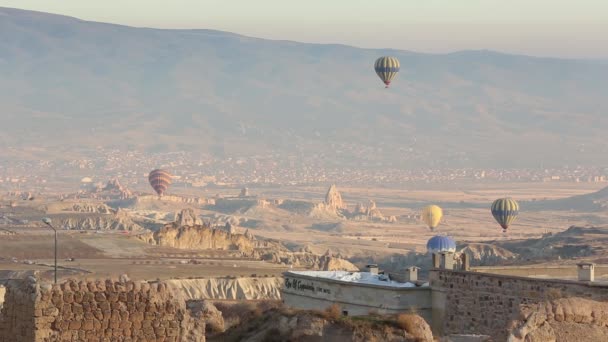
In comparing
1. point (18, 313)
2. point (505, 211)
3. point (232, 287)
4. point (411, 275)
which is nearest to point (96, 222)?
point (505, 211)

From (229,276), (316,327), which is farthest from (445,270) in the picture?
(229,276)

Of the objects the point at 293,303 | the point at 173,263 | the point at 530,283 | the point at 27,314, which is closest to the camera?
the point at 27,314

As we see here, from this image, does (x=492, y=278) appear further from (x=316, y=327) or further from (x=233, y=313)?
(x=316, y=327)

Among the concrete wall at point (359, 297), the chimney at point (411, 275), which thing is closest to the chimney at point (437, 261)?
the chimney at point (411, 275)

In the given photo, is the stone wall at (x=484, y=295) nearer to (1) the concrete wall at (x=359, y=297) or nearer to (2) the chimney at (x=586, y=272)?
(1) the concrete wall at (x=359, y=297)

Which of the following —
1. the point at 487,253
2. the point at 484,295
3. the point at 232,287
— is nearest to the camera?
the point at 484,295

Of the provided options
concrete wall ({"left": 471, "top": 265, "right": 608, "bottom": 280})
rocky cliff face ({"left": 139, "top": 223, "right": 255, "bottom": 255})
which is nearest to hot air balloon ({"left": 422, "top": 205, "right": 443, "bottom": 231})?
rocky cliff face ({"left": 139, "top": 223, "right": 255, "bottom": 255})

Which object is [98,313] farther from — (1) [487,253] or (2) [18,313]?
(1) [487,253]
